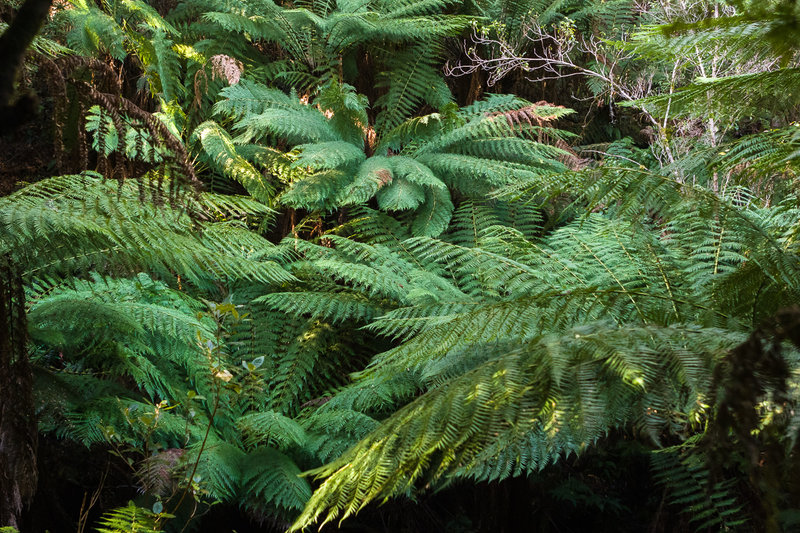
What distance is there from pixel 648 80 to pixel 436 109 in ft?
4.67

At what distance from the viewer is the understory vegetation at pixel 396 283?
993 millimetres

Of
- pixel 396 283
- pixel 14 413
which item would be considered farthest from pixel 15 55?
pixel 396 283

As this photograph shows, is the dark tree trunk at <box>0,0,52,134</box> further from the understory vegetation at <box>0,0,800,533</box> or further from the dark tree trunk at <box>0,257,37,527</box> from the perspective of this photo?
the dark tree trunk at <box>0,257,37,527</box>

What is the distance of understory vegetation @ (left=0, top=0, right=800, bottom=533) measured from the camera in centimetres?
99

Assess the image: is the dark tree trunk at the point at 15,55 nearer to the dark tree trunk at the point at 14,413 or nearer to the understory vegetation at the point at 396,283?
the understory vegetation at the point at 396,283

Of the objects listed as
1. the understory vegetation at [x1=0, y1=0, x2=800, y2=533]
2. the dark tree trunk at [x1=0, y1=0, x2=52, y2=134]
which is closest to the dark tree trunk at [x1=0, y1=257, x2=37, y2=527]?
the understory vegetation at [x1=0, y1=0, x2=800, y2=533]

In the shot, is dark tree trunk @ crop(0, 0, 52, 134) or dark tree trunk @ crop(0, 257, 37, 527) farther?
dark tree trunk @ crop(0, 257, 37, 527)

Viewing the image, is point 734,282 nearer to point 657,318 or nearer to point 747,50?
point 657,318

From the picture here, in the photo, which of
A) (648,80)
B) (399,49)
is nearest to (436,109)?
(399,49)

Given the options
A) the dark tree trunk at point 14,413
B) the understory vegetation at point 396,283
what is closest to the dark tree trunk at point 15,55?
the understory vegetation at point 396,283

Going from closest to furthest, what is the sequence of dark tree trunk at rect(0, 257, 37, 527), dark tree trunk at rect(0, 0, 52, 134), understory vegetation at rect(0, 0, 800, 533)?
dark tree trunk at rect(0, 0, 52, 134) < understory vegetation at rect(0, 0, 800, 533) < dark tree trunk at rect(0, 257, 37, 527)

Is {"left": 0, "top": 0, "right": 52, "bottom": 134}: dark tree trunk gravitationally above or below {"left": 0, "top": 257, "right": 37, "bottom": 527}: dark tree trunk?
above

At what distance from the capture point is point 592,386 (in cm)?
95

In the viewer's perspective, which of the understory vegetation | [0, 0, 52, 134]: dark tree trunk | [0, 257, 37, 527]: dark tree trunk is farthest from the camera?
[0, 257, 37, 527]: dark tree trunk
